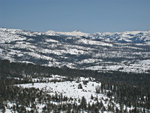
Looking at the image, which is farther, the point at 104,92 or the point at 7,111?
the point at 104,92

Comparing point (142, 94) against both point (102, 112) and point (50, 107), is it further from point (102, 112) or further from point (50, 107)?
point (50, 107)

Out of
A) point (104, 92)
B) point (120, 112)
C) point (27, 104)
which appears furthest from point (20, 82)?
point (120, 112)

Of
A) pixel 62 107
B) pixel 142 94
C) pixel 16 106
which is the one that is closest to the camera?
pixel 16 106

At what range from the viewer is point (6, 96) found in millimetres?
123500

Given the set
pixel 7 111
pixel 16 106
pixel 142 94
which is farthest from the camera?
pixel 142 94

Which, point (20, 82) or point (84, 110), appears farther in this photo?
point (20, 82)

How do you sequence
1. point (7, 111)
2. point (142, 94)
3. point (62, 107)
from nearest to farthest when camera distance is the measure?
point (7, 111)
point (62, 107)
point (142, 94)

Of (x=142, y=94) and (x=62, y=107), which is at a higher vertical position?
(x=62, y=107)

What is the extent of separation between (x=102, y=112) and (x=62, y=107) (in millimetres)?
20757

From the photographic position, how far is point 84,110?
125 m

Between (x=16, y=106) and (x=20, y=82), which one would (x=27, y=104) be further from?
(x=20, y=82)

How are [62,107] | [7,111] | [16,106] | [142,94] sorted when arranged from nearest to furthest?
[7,111]
[16,106]
[62,107]
[142,94]

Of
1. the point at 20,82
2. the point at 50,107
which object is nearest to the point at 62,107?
the point at 50,107

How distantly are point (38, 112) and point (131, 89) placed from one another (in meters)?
112
